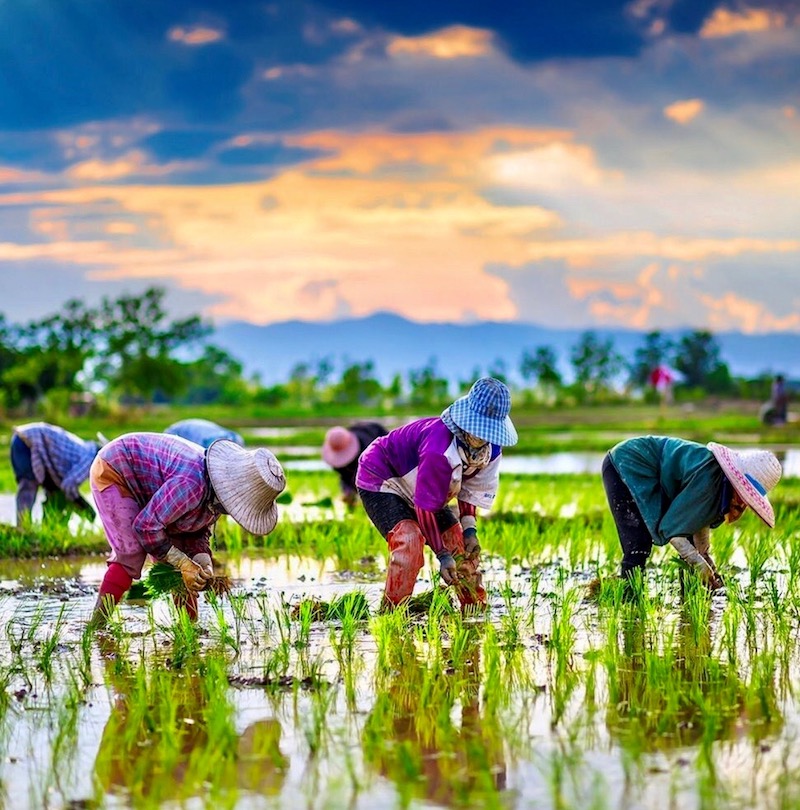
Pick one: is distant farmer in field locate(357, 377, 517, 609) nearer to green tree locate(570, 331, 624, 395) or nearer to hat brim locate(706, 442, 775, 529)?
hat brim locate(706, 442, 775, 529)

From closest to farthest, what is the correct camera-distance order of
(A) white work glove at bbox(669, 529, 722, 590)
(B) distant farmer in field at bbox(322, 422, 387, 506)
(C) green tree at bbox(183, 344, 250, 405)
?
(A) white work glove at bbox(669, 529, 722, 590), (B) distant farmer in field at bbox(322, 422, 387, 506), (C) green tree at bbox(183, 344, 250, 405)

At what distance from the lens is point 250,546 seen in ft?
24.9

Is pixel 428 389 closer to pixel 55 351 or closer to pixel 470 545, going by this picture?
pixel 55 351

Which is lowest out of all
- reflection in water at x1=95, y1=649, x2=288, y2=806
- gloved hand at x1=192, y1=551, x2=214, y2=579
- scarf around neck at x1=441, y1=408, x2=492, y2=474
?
reflection in water at x1=95, y1=649, x2=288, y2=806

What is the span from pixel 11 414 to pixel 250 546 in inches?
1055

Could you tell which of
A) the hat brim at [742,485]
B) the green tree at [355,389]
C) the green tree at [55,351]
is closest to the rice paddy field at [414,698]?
the hat brim at [742,485]

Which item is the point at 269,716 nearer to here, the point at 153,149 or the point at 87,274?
the point at 153,149

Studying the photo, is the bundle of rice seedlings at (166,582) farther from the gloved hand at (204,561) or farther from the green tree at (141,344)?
the green tree at (141,344)

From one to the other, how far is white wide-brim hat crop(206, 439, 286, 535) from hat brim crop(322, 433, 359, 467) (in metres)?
3.79

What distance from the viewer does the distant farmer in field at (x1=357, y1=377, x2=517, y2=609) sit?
482cm

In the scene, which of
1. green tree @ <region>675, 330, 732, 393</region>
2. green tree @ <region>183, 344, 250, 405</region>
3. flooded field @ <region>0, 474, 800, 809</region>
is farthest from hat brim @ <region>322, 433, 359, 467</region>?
green tree @ <region>183, 344, 250, 405</region>

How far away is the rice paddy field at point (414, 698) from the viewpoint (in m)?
3.12

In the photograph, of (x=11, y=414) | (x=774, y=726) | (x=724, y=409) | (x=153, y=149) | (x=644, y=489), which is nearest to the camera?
(x=774, y=726)

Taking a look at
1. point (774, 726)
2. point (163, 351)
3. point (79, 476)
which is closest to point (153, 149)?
point (163, 351)
